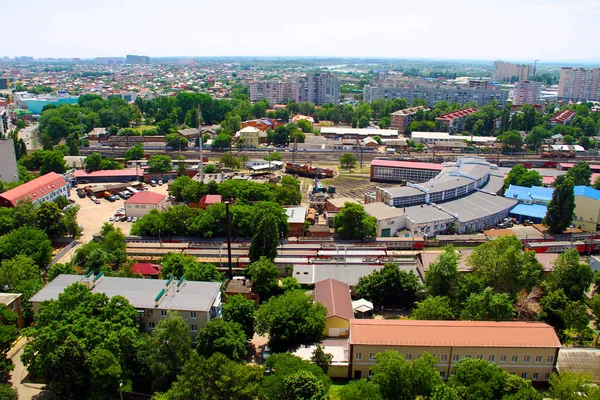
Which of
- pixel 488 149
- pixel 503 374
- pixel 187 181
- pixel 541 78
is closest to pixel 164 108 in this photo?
pixel 187 181

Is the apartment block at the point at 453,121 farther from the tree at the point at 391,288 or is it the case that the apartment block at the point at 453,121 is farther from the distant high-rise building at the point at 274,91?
the tree at the point at 391,288

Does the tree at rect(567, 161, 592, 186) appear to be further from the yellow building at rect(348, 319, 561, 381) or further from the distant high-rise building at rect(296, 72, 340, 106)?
the distant high-rise building at rect(296, 72, 340, 106)

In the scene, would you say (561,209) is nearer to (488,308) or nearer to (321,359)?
(488,308)

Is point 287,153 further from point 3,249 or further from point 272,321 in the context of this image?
point 272,321

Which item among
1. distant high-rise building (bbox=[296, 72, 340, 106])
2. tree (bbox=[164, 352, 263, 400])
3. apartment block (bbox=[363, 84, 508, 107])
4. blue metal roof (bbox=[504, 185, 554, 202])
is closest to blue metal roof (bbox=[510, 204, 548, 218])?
blue metal roof (bbox=[504, 185, 554, 202])

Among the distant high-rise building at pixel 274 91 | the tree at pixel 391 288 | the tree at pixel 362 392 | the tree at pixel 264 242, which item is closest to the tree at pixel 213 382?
the tree at pixel 362 392
